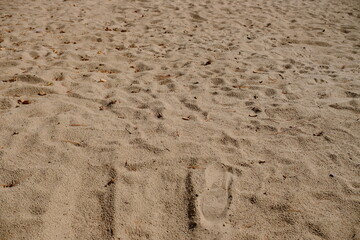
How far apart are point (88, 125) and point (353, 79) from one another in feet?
10.9

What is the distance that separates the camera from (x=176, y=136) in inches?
106

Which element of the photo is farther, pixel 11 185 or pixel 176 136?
pixel 176 136

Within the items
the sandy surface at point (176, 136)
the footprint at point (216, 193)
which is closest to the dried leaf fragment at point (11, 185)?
the sandy surface at point (176, 136)

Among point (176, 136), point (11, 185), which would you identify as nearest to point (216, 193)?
point (176, 136)

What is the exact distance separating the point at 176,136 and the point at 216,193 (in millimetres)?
746

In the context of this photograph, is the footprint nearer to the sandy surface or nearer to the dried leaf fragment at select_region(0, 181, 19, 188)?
the sandy surface

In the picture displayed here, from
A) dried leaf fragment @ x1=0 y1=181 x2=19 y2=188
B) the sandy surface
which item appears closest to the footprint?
the sandy surface

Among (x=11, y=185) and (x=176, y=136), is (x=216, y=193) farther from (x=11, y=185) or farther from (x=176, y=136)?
(x=11, y=185)

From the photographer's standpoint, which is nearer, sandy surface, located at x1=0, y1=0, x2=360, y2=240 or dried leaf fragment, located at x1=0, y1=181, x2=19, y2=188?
sandy surface, located at x1=0, y1=0, x2=360, y2=240

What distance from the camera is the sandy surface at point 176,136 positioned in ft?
6.22

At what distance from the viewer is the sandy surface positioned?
1896 mm

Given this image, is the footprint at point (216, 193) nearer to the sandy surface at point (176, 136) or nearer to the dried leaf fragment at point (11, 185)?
the sandy surface at point (176, 136)

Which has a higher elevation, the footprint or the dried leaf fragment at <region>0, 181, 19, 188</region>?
the dried leaf fragment at <region>0, 181, 19, 188</region>

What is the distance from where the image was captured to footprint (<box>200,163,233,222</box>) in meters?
1.95
